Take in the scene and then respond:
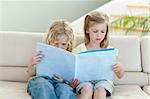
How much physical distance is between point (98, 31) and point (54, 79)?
438 millimetres

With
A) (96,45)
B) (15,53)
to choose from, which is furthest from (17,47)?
(96,45)

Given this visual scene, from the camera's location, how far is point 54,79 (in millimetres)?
2000

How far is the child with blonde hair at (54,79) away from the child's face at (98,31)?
14cm

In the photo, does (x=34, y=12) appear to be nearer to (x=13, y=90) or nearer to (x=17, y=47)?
(x=17, y=47)

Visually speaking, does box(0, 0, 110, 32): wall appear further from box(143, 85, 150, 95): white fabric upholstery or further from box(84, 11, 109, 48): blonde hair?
box(143, 85, 150, 95): white fabric upholstery

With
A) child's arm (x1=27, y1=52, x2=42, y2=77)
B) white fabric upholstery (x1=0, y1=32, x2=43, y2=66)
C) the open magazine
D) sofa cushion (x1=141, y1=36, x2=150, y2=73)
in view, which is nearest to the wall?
white fabric upholstery (x1=0, y1=32, x2=43, y2=66)

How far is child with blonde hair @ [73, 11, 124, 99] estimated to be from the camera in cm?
191

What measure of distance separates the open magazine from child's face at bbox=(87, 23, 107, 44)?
19cm

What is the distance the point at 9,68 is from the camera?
2.32 metres

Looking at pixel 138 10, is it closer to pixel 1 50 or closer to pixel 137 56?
pixel 137 56

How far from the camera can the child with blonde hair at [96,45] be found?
1914 millimetres

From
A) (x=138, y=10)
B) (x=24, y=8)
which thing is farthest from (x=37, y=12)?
(x=138, y=10)

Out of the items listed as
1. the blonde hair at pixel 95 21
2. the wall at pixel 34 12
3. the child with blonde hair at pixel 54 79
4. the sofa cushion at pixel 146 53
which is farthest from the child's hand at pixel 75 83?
the wall at pixel 34 12

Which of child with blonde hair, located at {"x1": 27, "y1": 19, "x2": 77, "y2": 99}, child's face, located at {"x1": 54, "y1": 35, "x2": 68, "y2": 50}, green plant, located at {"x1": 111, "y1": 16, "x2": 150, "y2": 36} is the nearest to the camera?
child with blonde hair, located at {"x1": 27, "y1": 19, "x2": 77, "y2": 99}
